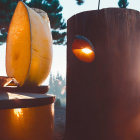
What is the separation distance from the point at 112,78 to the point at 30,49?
44.4 inches

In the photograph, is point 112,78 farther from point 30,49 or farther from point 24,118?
point 30,49

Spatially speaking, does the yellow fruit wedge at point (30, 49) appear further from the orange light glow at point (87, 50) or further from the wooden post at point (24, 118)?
the orange light glow at point (87, 50)

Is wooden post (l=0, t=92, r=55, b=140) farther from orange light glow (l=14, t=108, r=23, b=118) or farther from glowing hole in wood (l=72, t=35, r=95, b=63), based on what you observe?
glowing hole in wood (l=72, t=35, r=95, b=63)

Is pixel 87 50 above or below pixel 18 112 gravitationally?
above

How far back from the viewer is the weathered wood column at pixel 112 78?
1.56 metres

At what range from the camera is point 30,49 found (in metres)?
2.23

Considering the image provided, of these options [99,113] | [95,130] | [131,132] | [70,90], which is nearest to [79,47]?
[70,90]

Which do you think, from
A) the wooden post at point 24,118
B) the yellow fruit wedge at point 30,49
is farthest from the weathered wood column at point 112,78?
the yellow fruit wedge at point 30,49

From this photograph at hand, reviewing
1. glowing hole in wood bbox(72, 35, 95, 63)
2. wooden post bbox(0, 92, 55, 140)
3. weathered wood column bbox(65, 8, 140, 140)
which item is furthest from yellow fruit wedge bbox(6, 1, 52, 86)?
weathered wood column bbox(65, 8, 140, 140)

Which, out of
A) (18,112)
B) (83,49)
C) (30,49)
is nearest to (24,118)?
(18,112)

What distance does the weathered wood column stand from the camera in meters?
1.56

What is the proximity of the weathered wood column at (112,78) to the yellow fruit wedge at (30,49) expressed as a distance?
0.82 m

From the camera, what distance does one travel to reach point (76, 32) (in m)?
1.74

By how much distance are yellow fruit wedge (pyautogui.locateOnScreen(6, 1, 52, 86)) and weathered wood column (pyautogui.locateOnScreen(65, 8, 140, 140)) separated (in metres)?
0.82
